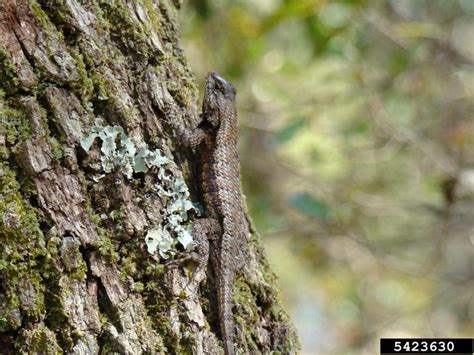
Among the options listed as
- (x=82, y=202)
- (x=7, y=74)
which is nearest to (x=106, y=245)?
(x=82, y=202)

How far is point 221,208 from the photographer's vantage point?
2.72m

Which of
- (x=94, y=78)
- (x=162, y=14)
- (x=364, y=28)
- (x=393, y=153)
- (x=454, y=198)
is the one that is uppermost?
(x=364, y=28)

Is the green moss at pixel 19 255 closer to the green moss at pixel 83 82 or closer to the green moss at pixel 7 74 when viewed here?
the green moss at pixel 7 74

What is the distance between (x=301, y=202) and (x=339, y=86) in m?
3.08

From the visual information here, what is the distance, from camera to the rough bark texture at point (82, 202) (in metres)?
1.88

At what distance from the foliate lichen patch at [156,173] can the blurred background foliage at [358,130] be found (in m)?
2.27

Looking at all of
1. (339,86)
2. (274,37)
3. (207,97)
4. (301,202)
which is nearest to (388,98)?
(339,86)

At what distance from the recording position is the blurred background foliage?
530cm

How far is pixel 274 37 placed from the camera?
757 cm

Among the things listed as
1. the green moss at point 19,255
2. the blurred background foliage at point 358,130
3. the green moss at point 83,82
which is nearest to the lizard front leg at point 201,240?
the green moss at point 19,255

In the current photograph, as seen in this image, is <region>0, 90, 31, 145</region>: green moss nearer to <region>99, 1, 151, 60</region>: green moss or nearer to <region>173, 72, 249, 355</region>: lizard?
<region>99, 1, 151, 60</region>: green moss

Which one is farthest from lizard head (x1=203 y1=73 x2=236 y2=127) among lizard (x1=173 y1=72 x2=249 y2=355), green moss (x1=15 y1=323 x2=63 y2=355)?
green moss (x1=15 y1=323 x2=63 y2=355)

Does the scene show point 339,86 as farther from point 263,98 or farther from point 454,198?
point 454,198

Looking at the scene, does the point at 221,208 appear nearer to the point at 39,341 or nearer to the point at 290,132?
the point at 39,341
